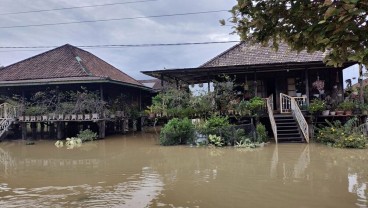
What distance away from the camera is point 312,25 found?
11.6 ft

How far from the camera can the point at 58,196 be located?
6742 mm

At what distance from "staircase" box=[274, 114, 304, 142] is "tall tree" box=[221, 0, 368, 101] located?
36.4 ft

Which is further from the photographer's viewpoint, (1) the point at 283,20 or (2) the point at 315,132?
(2) the point at 315,132

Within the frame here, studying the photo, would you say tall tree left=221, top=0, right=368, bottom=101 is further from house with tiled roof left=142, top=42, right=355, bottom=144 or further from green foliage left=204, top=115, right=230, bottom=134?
house with tiled roof left=142, top=42, right=355, bottom=144

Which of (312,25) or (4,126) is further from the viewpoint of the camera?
(4,126)

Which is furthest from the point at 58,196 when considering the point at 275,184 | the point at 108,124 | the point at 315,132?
the point at 108,124

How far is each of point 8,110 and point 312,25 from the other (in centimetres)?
2003

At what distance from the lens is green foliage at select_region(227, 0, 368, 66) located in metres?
2.99

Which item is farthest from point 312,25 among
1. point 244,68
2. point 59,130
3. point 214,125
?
point 59,130

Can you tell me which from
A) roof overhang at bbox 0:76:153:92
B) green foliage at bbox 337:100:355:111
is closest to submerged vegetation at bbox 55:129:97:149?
roof overhang at bbox 0:76:153:92

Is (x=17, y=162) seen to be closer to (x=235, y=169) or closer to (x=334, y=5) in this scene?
(x=235, y=169)

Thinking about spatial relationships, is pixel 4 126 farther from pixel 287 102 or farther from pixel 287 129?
pixel 287 102

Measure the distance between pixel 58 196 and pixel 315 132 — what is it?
1261cm

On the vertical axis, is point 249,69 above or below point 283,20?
above
